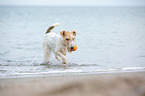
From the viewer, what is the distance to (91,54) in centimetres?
848

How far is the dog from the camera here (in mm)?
5867

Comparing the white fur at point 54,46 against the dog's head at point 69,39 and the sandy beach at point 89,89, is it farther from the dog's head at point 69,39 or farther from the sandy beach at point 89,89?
the sandy beach at point 89,89

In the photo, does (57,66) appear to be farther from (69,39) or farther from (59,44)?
(69,39)

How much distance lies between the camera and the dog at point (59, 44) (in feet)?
19.2

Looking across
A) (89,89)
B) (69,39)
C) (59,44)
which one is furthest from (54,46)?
(89,89)

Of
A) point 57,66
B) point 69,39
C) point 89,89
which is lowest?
point 57,66

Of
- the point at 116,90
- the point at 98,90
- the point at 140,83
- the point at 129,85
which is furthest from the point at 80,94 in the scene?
the point at 140,83

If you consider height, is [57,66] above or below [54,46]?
below

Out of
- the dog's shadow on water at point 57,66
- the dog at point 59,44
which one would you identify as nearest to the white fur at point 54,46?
the dog at point 59,44

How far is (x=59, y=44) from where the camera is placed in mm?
6219

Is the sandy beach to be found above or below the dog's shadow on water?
above

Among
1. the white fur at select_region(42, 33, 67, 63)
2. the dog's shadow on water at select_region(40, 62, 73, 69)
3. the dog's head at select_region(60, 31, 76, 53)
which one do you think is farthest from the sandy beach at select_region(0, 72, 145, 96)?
the white fur at select_region(42, 33, 67, 63)

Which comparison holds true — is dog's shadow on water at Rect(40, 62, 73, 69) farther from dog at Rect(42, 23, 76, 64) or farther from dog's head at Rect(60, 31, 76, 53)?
dog's head at Rect(60, 31, 76, 53)

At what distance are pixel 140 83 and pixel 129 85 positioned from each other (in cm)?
20
